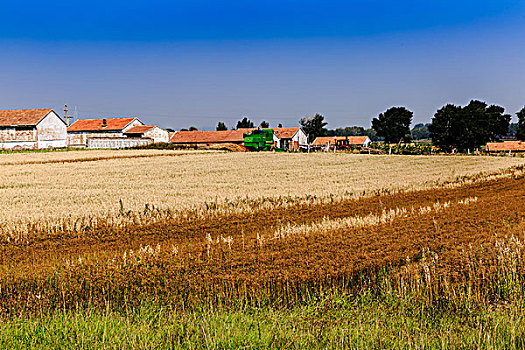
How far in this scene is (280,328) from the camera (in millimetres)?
5613

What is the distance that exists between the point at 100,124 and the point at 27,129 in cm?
2275

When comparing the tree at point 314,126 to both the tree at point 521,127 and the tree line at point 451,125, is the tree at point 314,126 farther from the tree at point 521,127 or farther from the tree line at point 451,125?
the tree at point 521,127

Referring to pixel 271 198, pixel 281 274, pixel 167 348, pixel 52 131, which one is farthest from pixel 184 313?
pixel 52 131

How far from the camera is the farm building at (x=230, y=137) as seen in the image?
89.5 meters

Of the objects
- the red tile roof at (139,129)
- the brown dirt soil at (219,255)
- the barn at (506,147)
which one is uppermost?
the red tile roof at (139,129)

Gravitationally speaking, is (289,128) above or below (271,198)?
above

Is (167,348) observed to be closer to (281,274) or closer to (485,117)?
(281,274)

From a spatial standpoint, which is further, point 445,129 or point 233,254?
point 445,129

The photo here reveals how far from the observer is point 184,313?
6.29 meters

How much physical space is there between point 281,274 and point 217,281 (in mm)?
1130

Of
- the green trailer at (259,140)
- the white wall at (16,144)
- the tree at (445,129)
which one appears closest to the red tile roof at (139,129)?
the white wall at (16,144)

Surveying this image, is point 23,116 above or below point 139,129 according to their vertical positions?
above

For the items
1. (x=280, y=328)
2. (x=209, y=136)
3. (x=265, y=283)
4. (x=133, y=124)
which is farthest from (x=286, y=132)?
(x=280, y=328)

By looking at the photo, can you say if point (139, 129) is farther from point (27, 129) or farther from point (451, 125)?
point (451, 125)
